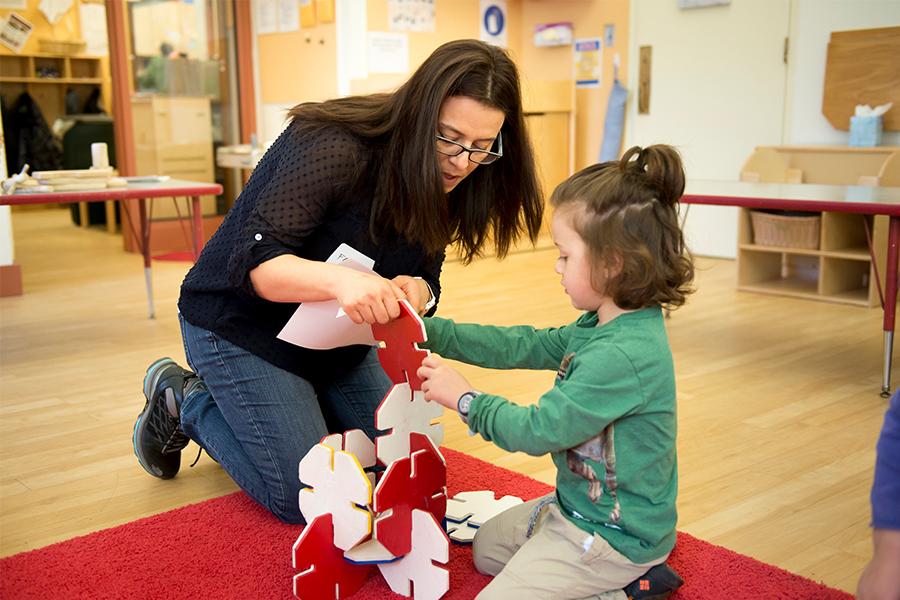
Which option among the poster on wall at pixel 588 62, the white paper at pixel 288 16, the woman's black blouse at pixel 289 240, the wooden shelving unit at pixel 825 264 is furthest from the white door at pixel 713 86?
the woman's black blouse at pixel 289 240

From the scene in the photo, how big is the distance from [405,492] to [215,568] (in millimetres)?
403

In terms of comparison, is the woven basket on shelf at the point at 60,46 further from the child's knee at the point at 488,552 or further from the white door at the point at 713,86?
the child's knee at the point at 488,552

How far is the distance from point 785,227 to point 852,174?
0.55 metres

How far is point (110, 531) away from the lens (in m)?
1.56

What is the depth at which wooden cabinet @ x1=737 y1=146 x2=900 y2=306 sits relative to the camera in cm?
355

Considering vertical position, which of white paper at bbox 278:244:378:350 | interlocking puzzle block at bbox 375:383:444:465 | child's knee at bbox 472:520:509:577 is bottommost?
child's knee at bbox 472:520:509:577

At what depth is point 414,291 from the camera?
1.44 m

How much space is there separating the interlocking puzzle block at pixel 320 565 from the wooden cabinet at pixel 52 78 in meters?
7.74

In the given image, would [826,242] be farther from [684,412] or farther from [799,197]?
[684,412]

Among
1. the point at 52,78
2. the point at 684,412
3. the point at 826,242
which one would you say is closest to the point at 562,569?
the point at 684,412

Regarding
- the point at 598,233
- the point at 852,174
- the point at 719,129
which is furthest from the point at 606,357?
the point at 719,129

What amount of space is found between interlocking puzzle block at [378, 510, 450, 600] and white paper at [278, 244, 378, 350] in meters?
0.35

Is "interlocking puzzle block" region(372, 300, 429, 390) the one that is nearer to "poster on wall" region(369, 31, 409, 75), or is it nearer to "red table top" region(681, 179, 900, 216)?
"red table top" region(681, 179, 900, 216)

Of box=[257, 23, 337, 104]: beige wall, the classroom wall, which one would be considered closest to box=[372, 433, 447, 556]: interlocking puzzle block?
the classroom wall
